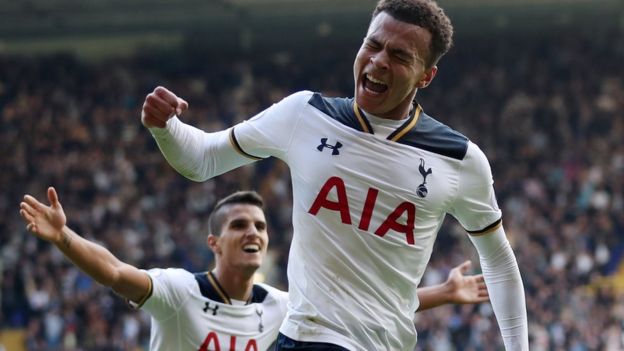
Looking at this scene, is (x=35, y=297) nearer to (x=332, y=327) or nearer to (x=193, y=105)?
(x=193, y=105)

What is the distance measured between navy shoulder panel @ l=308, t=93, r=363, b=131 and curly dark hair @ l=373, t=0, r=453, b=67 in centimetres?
35

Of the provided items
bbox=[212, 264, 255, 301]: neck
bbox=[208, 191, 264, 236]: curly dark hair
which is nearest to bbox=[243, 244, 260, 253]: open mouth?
bbox=[212, 264, 255, 301]: neck

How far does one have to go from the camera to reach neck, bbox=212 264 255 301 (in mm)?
6160

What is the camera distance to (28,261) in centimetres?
1997

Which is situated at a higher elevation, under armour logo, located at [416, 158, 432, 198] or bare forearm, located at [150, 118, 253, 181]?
bare forearm, located at [150, 118, 253, 181]

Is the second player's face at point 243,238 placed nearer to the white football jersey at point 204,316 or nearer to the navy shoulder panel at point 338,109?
the white football jersey at point 204,316

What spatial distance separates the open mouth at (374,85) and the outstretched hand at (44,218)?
4.27 ft

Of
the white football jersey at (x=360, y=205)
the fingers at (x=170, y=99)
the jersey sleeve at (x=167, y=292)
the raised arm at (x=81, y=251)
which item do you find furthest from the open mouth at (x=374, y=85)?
the jersey sleeve at (x=167, y=292)

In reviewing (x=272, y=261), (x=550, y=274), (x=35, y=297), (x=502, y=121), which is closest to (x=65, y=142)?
(x=35, y=297)

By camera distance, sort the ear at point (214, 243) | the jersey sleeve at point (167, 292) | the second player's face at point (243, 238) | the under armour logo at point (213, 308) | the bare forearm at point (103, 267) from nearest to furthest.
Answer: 1. the bare forearm at point (103, 267)
2. the jersey sleeve at point (167, 292)
3. the under armour logo at point (213, 308)
4. the second player's face at point (243, 238)
5. the ear at point (214, 243)

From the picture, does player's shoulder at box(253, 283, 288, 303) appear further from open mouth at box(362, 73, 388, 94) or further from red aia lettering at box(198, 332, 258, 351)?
open mouth at box(362, 73, 388, 94)

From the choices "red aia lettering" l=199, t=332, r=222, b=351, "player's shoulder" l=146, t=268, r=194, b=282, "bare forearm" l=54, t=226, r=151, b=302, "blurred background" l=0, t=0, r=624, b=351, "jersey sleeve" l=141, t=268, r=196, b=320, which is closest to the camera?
"bare forearm" l=54, t=226, r=151, b=302

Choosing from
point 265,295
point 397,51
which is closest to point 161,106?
point 397,51

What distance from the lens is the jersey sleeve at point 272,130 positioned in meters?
4.11
